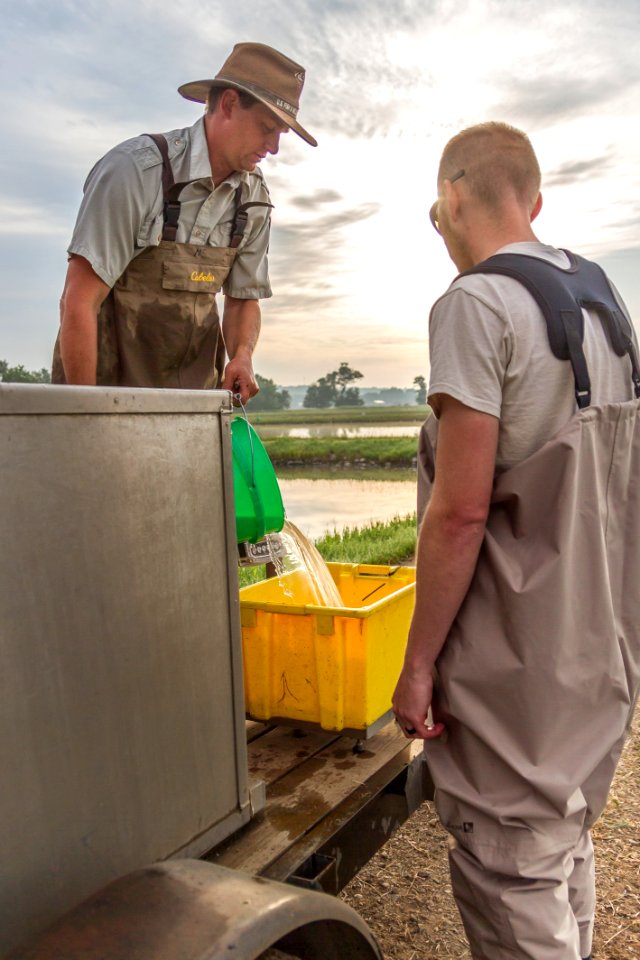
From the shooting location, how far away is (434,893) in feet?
8.85

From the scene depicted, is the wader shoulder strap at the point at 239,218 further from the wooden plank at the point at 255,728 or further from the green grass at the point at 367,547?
the green grass at the point at 367,547

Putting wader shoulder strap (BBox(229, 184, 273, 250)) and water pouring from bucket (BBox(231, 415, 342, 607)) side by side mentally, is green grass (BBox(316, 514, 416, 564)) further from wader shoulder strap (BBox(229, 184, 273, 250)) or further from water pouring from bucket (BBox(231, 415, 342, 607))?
water pouring from bucket (BBox(231, 415, 342, 607))

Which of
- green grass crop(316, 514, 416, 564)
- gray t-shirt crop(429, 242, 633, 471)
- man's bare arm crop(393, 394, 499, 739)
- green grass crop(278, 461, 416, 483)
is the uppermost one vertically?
gray t-shirt crop(429, 242, 633, 471)

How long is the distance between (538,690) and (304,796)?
28.1 inches

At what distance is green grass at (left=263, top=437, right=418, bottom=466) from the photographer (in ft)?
109

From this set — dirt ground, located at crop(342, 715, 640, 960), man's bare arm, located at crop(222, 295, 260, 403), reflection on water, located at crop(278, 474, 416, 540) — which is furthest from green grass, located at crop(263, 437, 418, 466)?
dirt ground, located at crop(342, 715, 640, 960)

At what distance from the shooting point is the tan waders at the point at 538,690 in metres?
1.63

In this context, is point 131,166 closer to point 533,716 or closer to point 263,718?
point 263,718

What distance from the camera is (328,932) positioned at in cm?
144

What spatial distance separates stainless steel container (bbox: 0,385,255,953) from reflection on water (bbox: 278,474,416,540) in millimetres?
12796

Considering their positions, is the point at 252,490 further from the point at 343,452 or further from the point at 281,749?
the point at 343,452

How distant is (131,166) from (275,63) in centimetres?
72

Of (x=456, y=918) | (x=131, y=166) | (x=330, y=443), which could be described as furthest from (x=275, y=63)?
(x=330, y=443)

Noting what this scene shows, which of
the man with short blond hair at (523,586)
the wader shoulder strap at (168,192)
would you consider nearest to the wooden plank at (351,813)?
the man with short blond hair at (523,586)
